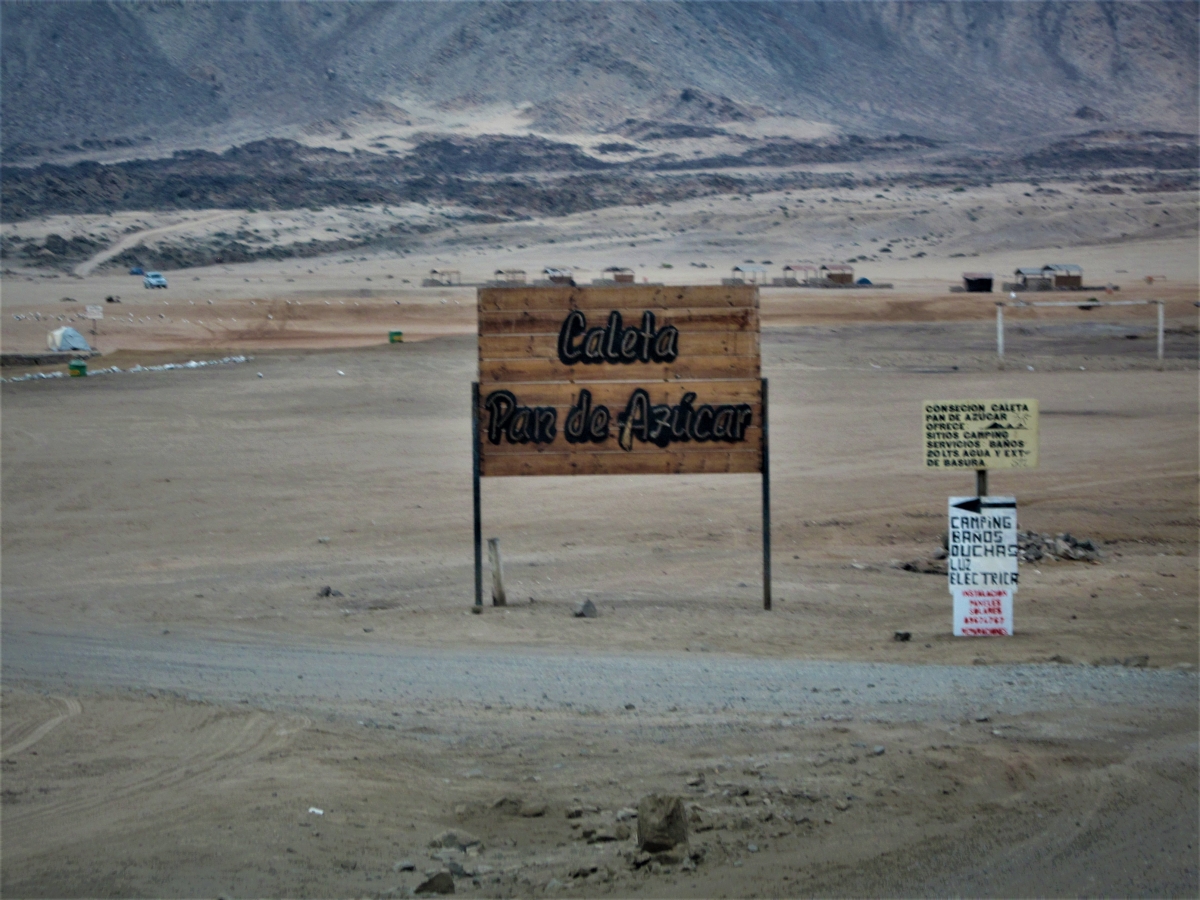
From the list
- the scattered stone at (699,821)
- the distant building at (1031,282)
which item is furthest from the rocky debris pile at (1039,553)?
the distant building at (1031,282)

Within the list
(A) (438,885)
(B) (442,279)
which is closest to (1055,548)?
(A) (438,885)

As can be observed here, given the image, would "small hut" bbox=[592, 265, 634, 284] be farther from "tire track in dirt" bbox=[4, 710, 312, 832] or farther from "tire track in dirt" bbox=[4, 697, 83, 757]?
"tire track in dirt" bbox=[4, 710, 312, 832]

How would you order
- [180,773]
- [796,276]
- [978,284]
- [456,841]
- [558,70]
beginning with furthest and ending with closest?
[558,70], [796,276], [978,284], [180,773], [456,841]

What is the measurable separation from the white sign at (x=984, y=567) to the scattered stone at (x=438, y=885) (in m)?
5.37

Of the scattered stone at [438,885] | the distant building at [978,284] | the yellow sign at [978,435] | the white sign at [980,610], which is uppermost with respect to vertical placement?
the distant building at [978,284]

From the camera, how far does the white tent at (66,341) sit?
35.1 m

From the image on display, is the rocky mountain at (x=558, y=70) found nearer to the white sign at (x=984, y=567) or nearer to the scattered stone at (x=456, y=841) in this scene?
the white sign at (x=984, y=567)

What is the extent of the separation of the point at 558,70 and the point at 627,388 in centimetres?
13451

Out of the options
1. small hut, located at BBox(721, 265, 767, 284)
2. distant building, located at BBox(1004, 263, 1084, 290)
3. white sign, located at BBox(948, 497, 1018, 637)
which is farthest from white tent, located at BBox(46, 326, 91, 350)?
distant building, located at BBox(1004, 263, 1084, 290)

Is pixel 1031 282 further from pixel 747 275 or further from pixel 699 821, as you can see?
pixel 699 821

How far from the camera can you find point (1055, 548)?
12.7 m

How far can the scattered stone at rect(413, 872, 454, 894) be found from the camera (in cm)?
527

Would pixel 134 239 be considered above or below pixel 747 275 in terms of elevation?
above

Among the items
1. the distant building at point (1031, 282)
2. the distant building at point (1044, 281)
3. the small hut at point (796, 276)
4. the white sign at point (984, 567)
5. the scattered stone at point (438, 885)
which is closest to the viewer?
the scattered stone at point (438, 885)
